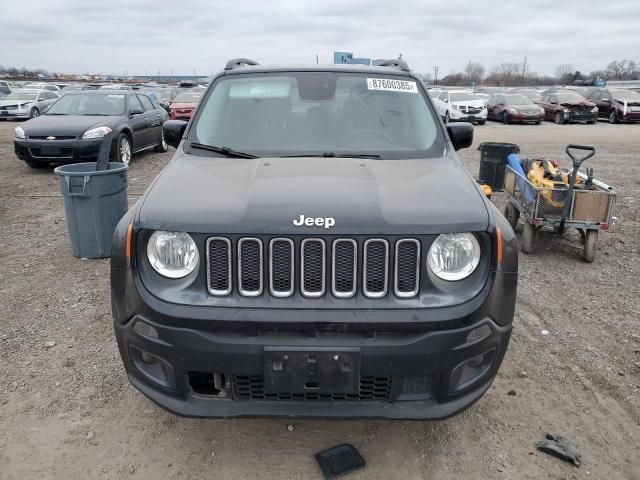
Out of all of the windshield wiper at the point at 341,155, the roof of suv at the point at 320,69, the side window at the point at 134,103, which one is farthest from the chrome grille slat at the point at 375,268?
the side window at the point at 134,103

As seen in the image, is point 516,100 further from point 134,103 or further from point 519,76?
point 519,76

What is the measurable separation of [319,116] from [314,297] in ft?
5.58

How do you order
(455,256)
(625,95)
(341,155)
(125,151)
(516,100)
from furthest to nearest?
(625,95) → (516,100) → (125,151) → (341,155) → (455,256)

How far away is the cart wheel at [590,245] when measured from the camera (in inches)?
229

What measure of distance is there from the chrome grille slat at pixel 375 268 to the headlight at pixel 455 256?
0.23 m

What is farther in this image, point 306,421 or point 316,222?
point 306,421

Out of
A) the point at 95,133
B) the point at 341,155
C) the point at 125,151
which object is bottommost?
the point at 125,151

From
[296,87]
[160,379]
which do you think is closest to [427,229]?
[160,379]

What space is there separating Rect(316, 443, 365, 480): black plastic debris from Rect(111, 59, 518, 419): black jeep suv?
457 mm

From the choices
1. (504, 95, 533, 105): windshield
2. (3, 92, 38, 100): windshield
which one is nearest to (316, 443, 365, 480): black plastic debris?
(504, 95, 533, 105): windshield

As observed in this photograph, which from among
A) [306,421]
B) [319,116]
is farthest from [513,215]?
[306,421]

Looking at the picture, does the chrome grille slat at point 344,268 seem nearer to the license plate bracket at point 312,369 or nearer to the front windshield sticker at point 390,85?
the license plate bracket at point 312,369

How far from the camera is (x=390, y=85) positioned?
3.91 meters

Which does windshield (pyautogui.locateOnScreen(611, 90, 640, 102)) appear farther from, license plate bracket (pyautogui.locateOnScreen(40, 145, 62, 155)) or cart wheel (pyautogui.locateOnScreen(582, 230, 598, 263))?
license plate bracket (pyautogui.locateOnScreen(40, 145, 62, 155))
